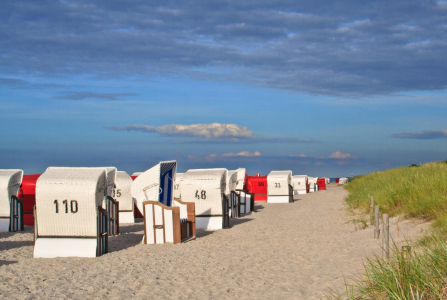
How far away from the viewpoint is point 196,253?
425 inches

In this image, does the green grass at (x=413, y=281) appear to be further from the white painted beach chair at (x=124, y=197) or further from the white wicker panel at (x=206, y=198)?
the white painted beach chair at (x=124, y=197)

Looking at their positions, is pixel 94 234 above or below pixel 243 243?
above

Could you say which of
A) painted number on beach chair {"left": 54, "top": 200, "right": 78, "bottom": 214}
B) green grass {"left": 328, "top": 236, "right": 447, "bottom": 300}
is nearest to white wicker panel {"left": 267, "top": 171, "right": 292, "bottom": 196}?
painted number on beach chair {"left": 54, "top": 200, "right": 78, "bottom": 214}

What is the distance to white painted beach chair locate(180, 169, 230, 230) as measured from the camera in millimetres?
15352

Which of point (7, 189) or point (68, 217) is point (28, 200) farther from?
point (68, 217)

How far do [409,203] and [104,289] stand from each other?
984cm

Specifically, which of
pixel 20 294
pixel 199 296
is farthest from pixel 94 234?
pixel 199 296

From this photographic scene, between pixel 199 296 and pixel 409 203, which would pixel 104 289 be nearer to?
pixel 199 296

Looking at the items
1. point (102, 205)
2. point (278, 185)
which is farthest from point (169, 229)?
point (278, 185)

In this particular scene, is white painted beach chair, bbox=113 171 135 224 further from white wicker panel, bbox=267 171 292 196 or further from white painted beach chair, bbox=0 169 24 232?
white wicker panel, bbox=267 171 292 196

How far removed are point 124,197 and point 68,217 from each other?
7.17 m

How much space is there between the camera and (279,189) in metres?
29.9

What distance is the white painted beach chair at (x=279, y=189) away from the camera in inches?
1173

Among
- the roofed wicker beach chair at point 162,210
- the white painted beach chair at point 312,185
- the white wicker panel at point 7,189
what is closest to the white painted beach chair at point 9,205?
the white wicker panel at point 7,189
